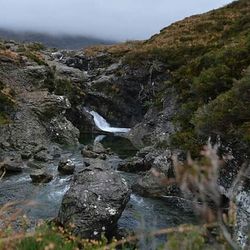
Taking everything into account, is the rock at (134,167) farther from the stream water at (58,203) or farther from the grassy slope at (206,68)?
the grassy slope at (206,68)

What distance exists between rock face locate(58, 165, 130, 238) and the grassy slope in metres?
3.62

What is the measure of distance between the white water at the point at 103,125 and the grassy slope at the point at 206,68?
466 cm

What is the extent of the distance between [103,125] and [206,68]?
14.9m

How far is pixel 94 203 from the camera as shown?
13547mm

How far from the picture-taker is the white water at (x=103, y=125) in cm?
3836

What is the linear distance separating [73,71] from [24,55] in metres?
8.77

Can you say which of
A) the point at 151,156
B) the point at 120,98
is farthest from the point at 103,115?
the point at 151,156

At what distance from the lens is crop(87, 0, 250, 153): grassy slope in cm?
1522

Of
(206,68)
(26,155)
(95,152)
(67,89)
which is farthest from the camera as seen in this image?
(67,89)

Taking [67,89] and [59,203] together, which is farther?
[67,89]

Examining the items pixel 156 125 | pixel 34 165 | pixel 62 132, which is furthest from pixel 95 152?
pixel 156 125

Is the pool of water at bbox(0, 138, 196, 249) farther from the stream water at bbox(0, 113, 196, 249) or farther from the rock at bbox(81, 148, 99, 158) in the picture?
the rock at bbox(81, 148, 99, 158)

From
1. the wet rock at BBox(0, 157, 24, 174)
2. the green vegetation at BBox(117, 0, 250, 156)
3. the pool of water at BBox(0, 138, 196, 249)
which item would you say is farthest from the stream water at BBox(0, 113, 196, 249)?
the green vegetation at BBox(117, 0, 250, 156)

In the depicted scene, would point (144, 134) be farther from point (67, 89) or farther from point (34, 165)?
point (34, 165)
